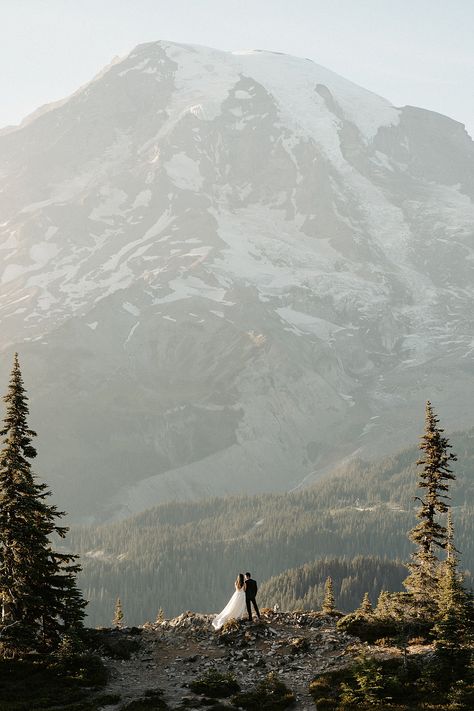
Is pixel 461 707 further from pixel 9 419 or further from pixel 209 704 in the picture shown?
pixel 9 419

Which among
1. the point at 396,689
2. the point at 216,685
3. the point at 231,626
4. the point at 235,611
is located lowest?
the point at 216,685

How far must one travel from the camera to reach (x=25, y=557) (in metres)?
45.7

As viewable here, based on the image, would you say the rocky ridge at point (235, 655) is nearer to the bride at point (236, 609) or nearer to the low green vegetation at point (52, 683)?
the bride at point (236, 609)

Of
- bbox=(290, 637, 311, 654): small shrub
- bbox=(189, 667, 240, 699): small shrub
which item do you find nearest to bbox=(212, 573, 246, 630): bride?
bbox=(290, 637, 311, 654): small shrub

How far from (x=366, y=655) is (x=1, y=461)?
24642 millimetres

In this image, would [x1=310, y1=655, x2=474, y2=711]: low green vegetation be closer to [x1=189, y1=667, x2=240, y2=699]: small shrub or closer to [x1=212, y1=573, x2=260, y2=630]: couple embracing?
[x1=189, y1=667, x2=240, y2=699]: small shrub

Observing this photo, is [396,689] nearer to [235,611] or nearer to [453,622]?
[453,622]

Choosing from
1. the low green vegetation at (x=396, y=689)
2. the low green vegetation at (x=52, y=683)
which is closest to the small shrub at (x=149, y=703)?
the low green vegetation at (x=52, y=683)

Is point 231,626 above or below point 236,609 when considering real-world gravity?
below

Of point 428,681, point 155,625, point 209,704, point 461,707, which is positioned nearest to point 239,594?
point 155,625

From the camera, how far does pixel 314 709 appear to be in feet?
121

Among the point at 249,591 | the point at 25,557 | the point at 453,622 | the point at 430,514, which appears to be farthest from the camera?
the point at 430,514

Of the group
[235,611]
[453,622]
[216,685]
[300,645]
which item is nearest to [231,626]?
[235,611]

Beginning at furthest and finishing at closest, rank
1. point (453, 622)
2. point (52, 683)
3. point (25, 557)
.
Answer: point (25, 557), point (52, 683), point (453, 622)
